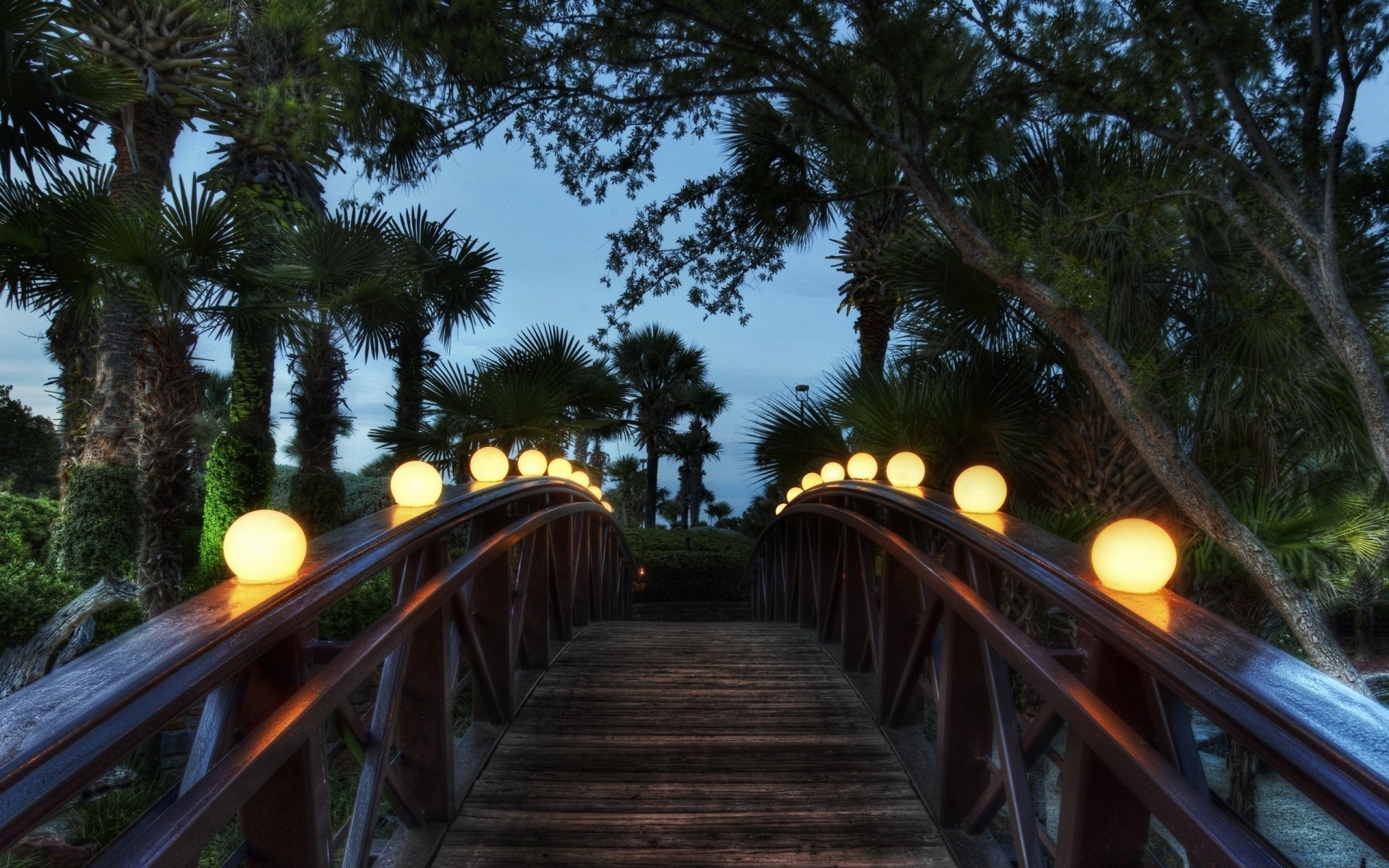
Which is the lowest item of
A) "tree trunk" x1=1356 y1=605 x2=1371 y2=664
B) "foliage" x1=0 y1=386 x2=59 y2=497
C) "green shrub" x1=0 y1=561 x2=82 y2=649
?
"tree trunk" x1=1356 y1=605 x2=1371 y2=664

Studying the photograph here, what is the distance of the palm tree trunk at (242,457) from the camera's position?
8375mm

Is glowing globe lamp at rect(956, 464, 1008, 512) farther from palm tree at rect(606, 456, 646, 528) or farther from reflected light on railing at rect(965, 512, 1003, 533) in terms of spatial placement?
palm tree at rect(606, 456, 646, 528)

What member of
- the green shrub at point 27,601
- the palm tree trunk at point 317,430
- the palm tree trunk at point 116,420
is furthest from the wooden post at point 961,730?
the green shrub at point 27,601

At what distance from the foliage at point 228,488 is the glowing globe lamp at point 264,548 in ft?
25.8

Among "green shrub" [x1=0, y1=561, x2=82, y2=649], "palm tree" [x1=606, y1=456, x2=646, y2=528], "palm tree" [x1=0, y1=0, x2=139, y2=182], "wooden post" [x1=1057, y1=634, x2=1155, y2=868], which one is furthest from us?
"palm tree" [x1=606, y1=456, x2=646, y2=528]

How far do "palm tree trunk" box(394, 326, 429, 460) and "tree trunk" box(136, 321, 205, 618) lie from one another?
91.1 inches

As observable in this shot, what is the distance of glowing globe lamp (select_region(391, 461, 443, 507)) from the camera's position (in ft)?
8.06

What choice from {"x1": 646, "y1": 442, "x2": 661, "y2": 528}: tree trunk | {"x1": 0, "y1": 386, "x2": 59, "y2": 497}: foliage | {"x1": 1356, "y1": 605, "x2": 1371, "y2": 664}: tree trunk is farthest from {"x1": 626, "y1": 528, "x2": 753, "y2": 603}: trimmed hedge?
{"x1": 0, "y1": 386, "x2": 59, "y2": 497}: foliage

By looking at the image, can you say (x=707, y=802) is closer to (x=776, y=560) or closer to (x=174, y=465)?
(x=776, y=560)

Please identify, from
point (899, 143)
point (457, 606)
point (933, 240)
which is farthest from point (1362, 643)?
point (457, 606)

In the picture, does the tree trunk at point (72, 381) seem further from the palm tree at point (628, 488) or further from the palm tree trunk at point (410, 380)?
the palm tree at point (628, 488)

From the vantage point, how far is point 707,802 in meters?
2.61

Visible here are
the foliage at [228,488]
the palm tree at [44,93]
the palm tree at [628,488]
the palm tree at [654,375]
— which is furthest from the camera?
the palm tree at [628,488]

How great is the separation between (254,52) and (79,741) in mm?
11083
